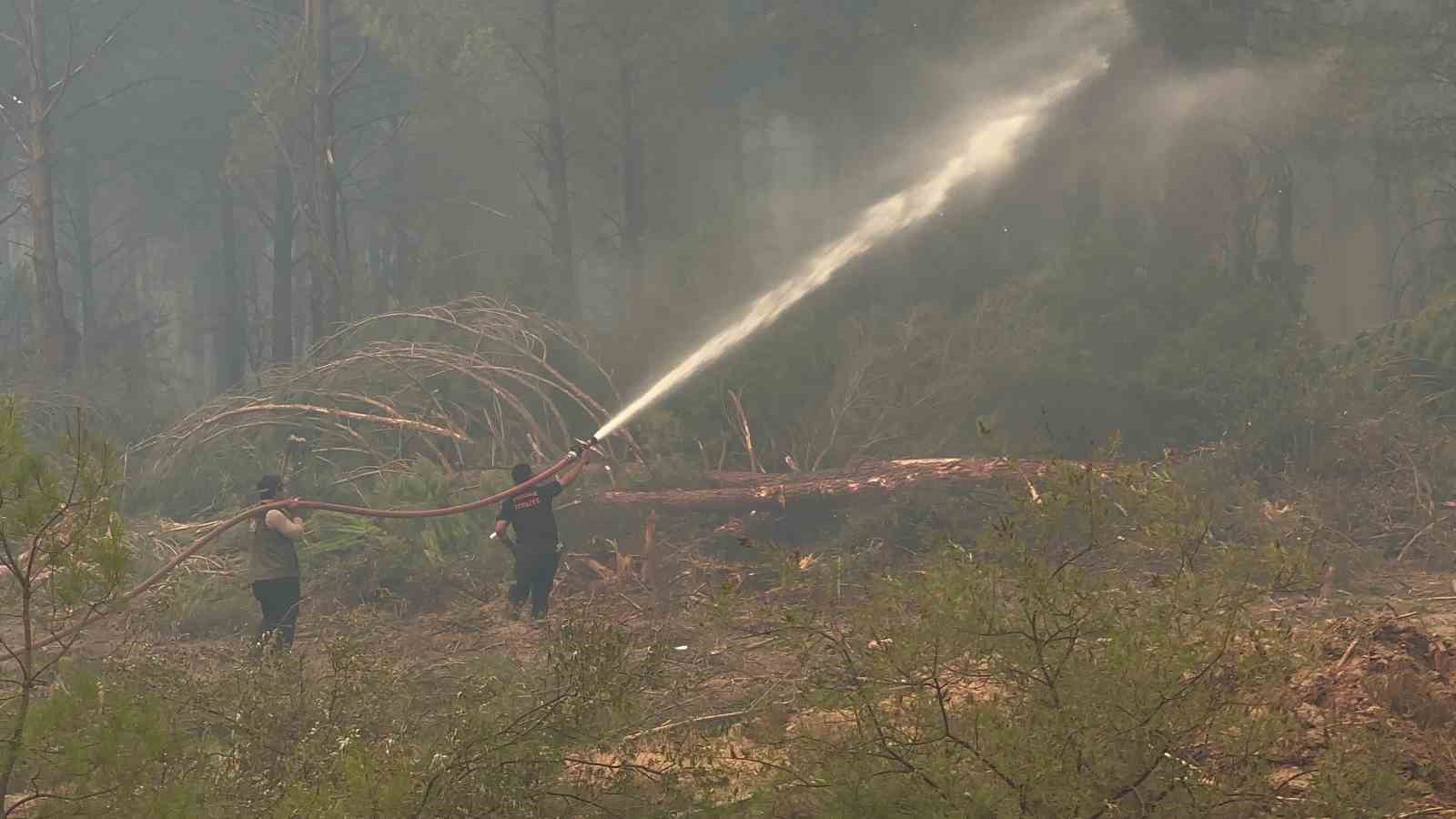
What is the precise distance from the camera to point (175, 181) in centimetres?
3341

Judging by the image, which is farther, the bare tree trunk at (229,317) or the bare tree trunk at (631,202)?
the bare tree trunk at (229,317)

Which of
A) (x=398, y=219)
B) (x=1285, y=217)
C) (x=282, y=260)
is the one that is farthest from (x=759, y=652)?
(x=398, y=219)

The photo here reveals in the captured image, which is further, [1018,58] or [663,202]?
[663,202]

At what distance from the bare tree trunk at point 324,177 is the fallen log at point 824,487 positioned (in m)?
8.66

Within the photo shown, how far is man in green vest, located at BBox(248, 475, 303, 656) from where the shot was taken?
9312 mm

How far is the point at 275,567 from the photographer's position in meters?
9.34

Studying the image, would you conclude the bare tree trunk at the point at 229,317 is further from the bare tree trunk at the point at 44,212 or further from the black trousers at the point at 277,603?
the black trousers at the point at 277,603

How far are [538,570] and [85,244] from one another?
22.4m

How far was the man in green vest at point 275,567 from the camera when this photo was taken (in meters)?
9.31

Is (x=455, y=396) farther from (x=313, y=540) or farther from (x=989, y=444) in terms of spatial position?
(x=989, y=444)

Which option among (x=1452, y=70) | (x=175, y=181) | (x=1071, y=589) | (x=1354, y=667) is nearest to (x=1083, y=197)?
(x=1452, y=70)

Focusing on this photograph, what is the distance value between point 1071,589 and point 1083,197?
18245 millimetres

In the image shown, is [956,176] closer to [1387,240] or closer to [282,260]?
[282,260]

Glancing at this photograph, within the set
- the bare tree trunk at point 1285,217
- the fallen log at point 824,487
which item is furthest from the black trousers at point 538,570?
the bare tree trunk at point 1285,217
